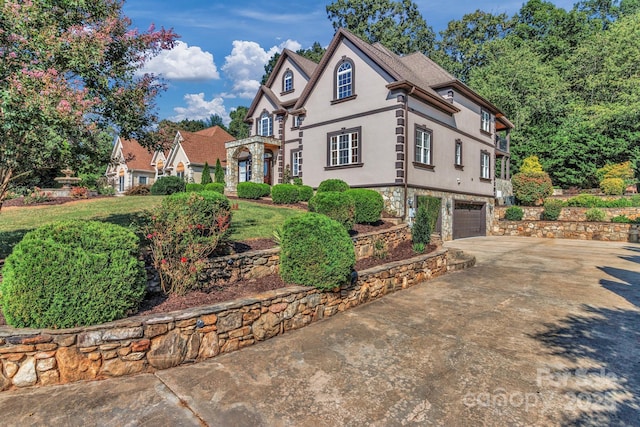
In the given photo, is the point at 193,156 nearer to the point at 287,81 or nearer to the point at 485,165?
the point at 287,81

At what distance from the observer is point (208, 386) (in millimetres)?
3486

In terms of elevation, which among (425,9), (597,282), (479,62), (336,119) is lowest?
(597,282)

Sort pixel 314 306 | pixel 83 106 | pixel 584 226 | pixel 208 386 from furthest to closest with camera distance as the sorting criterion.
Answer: pixel 584 226 → pixel 314 306 → pixel 83 106 → pixel 208 386

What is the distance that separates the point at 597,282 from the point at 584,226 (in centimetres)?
1305

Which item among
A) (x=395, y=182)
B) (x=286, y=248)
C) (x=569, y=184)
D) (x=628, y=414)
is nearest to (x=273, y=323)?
(x=286, y=248)

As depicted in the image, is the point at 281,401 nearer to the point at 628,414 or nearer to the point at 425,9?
the point at 628,414

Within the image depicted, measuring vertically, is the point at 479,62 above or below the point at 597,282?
above

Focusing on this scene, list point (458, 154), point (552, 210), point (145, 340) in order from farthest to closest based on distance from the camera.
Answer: point (552, 210)
point (458, 154)
point (145, 340)

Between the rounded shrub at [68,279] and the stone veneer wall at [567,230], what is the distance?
21.9 m

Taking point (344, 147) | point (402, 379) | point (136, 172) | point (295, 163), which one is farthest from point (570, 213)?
point (136, 172)

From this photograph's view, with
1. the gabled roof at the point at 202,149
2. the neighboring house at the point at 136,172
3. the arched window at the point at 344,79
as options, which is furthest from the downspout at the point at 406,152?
the neighboring house at the point at 136,172

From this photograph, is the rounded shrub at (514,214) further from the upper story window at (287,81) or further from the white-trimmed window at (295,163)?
the upper story window at (287,81)

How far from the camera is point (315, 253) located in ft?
18.7

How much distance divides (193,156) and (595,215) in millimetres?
29333
